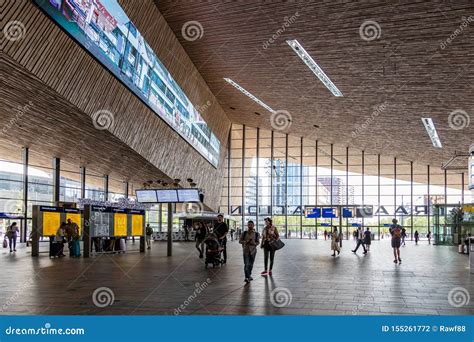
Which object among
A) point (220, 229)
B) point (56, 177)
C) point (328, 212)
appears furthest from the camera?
point (328, 212)

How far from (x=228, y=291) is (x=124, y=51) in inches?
383

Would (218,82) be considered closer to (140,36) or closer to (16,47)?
(140,36)

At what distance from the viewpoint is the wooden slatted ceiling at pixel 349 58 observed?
14.2 m

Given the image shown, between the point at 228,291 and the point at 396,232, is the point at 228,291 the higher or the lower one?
the lower one

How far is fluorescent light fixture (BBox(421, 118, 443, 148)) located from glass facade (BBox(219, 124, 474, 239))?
38.5ft

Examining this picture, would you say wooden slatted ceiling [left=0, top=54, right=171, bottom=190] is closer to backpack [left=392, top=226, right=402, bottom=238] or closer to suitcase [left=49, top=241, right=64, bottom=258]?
suitcase [left=49, top=241, right=64, bottom=258]

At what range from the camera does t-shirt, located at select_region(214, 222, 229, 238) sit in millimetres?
13734

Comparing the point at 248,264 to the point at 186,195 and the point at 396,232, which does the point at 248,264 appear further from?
the point at 186,195

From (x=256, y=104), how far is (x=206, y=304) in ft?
85.2

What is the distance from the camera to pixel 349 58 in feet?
59.9

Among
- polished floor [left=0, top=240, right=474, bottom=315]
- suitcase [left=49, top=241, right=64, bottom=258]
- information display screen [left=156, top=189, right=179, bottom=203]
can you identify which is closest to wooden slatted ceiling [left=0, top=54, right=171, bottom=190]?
information display screen [left=156, top=189, right=179, bottom=203]

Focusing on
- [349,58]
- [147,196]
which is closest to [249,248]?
[349,58]

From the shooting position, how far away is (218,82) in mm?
27859

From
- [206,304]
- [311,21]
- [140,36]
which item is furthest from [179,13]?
[206,304]
